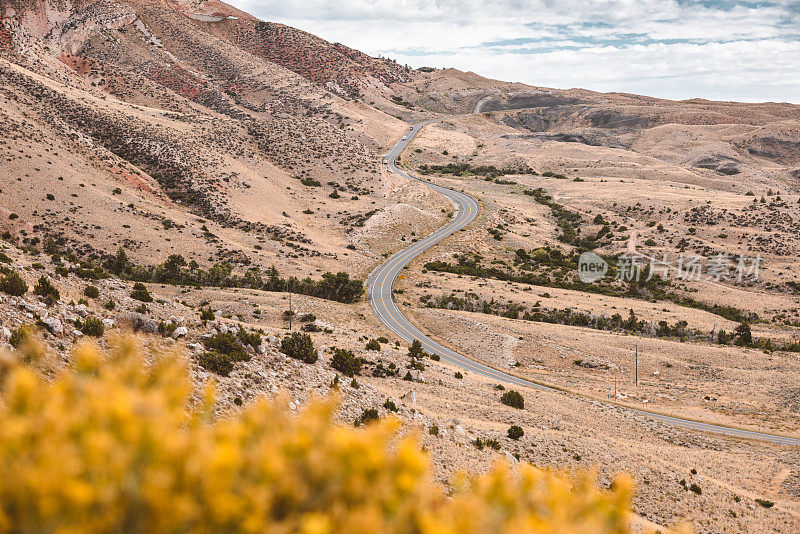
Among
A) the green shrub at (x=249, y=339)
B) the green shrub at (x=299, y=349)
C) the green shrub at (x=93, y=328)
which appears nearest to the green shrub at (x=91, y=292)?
the green shrub at (x=93, y=328)

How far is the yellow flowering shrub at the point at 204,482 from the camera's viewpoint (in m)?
4.04

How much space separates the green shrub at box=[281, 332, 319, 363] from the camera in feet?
76.0

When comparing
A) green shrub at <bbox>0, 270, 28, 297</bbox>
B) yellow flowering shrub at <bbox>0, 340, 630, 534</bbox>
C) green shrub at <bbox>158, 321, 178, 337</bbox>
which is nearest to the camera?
yellow flowering shrub at <bbox>0, 340, 630, 534</bbox>

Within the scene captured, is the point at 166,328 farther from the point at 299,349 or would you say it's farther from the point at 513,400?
the point at 513,400

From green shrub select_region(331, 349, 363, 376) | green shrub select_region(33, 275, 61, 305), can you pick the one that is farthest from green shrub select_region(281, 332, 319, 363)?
green shrub select_region(33, 275, 61, 305)

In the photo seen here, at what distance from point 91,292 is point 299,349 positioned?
30.6ft

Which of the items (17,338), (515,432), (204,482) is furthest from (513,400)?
(204,482)

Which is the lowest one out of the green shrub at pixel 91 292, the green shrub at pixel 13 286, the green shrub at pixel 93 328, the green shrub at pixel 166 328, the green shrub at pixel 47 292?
the green shrub at pixel 166 328

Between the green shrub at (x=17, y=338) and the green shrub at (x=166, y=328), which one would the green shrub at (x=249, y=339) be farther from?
the green shrub at (x=17, y=338)

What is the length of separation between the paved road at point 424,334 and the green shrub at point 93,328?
1396 inches

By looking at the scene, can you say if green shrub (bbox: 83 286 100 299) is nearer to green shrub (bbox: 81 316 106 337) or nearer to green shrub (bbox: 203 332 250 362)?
green shrub (bbox: 81 316 106 337)

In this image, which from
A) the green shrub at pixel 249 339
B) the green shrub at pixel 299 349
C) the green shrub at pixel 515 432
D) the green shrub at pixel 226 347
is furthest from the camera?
the green shrub at pixel 515 432

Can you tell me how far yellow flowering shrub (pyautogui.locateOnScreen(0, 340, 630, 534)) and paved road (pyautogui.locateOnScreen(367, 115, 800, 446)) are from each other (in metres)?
42.0

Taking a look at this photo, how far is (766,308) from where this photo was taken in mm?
69812
